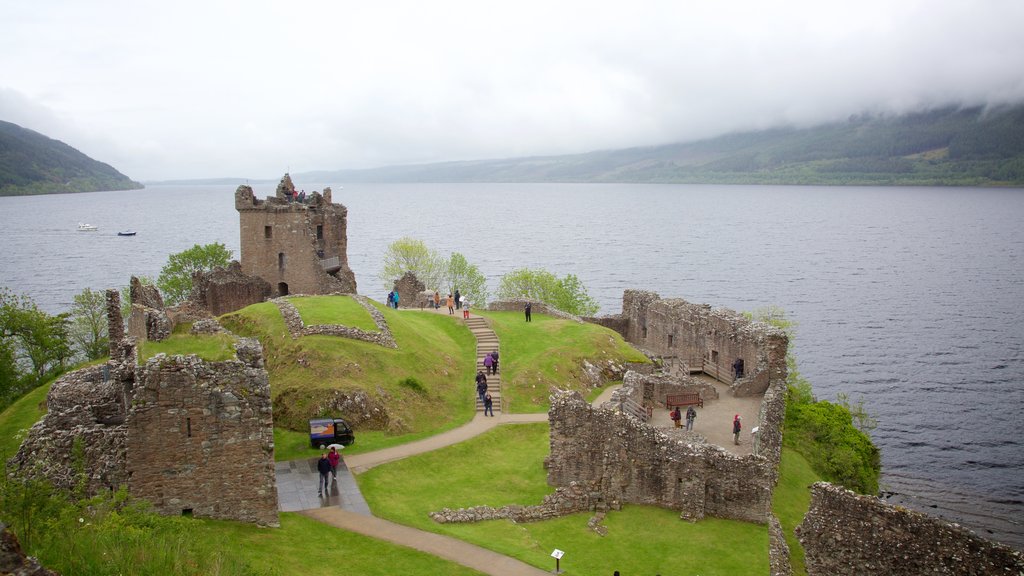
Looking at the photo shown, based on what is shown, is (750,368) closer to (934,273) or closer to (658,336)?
(658,336)

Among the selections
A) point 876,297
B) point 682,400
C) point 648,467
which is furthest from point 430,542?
point 876,297

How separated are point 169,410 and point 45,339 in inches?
1791

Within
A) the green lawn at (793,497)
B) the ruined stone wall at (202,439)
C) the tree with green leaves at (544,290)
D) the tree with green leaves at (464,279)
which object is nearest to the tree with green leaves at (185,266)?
the tree with green leaves at (464,279)

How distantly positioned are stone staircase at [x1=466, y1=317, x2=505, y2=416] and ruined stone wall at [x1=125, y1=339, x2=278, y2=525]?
18.3 m

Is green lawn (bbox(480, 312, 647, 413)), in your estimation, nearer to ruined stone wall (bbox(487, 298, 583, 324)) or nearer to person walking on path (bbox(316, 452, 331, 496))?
ruined stone wall (bbox(487, 298, 583, 324))

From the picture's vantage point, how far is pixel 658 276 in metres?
140

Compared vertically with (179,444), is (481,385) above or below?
below

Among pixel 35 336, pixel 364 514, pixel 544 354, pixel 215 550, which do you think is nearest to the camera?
pixel 215 550

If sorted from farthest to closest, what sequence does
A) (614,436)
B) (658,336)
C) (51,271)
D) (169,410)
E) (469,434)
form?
1. (51,271)
2. (658,336)
3. (469,434)
4. (614,436)
5. (169,410)

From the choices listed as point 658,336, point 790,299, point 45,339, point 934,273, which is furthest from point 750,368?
point 934,273

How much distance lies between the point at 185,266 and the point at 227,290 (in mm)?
28651

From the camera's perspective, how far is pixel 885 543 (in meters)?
18.2

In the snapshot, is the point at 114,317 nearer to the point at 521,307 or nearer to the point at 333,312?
the point at 333,312

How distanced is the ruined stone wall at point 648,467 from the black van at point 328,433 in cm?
916
